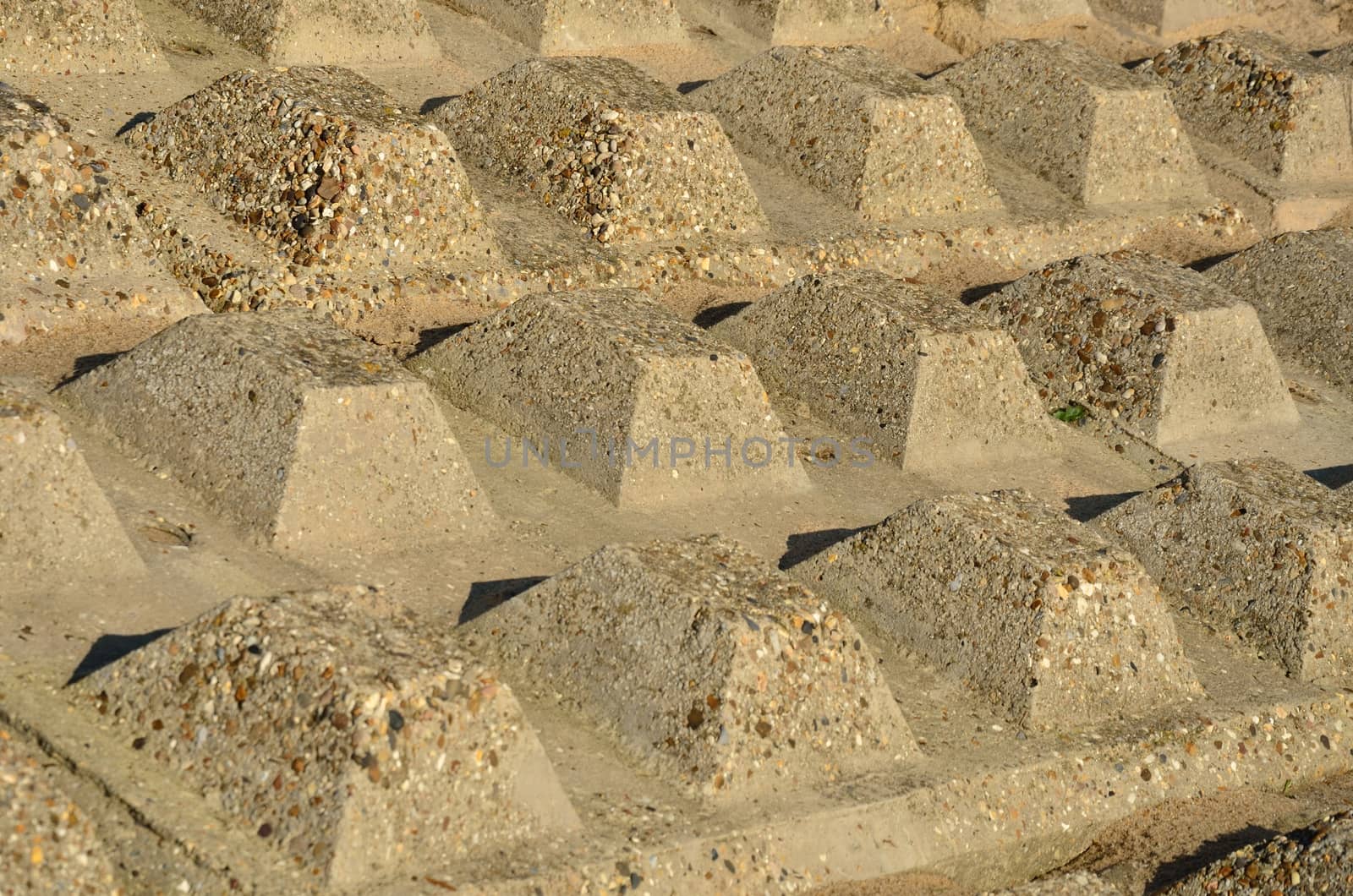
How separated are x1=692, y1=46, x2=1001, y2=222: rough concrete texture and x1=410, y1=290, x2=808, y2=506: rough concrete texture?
3167mm

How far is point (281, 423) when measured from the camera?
8.16m

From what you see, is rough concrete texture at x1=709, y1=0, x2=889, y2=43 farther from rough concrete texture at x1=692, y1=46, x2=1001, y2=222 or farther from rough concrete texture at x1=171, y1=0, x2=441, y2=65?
rough concrete texture at x1=171, y1=0, x2=441, y2=65

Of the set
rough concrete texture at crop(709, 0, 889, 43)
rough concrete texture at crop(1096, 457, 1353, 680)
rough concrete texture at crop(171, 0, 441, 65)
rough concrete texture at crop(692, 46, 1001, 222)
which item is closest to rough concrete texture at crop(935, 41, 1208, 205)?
rough concrete texture at crop(692, 46, 1001, 222)

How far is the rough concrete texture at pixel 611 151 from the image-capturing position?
11422 millimetres

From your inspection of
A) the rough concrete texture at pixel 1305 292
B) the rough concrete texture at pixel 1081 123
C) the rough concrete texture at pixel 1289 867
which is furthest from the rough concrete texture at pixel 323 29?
the rough concrete texture at pixel 1289 867

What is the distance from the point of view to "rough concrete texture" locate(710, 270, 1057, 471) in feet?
33.2

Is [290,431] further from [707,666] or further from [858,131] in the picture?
[858,131]

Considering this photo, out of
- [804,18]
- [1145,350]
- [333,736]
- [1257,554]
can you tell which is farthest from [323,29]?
[333,736]

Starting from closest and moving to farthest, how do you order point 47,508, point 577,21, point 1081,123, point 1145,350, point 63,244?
point 47,508, point 63,244, point 1145,350, point 1081,123, point 577,21

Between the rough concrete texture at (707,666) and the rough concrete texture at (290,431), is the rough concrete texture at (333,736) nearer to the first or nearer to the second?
the rough concrete texture at (707,666)

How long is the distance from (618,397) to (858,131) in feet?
13.4

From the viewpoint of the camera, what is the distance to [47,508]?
746 centimetres

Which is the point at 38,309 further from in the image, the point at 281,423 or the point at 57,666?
the point at 57,666

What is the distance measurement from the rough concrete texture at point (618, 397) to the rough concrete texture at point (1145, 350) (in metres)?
2.35
